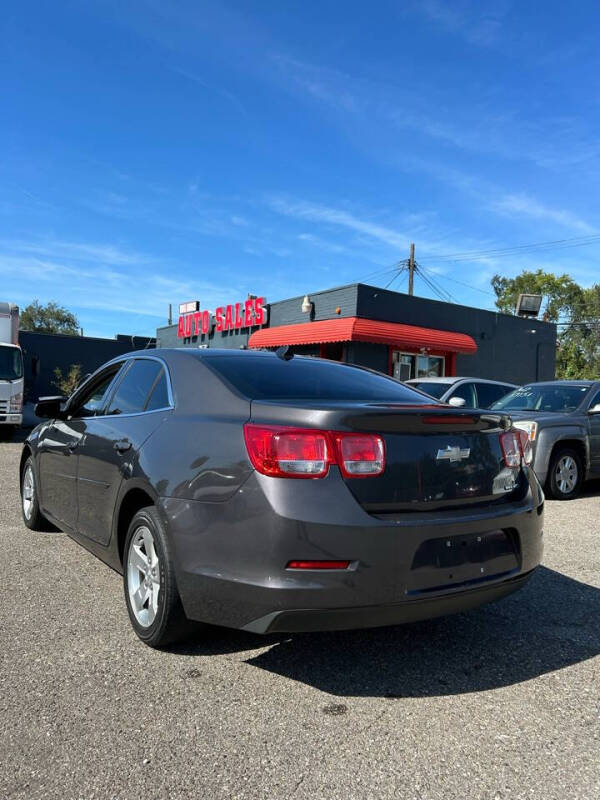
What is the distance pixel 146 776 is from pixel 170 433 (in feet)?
5.01

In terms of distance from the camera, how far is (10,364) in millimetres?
15164

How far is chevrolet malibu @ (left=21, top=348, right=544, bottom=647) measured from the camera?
2584 millimetres

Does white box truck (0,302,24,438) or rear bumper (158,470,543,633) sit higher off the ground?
white box truck (0,302,24,438)

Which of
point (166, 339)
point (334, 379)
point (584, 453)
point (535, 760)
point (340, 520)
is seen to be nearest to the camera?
point (535, 760)

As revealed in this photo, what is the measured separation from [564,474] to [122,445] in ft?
20.5

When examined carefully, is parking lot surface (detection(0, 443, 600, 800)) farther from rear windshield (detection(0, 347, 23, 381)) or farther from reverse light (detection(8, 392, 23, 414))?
rear windshield (detection(0, 347, 23, 381))

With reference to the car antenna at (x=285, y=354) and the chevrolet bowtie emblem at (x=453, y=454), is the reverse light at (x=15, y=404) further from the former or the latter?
the chevrolet bowtie emblem at (x=453, y=454)

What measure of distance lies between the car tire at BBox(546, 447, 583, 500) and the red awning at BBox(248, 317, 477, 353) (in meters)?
11.2

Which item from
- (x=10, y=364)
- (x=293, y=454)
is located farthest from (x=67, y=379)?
(x=293, y=454)

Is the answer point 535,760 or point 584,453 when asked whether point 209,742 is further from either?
point 584,453

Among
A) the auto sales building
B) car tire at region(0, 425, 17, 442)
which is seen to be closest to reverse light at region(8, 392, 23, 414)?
car tire at region(0, 425, 17, 442)

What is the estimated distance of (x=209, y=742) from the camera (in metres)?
2.40

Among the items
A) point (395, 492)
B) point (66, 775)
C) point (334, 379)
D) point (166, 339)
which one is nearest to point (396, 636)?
point (395, 492)

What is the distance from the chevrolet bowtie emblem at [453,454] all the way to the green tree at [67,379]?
102 feet
